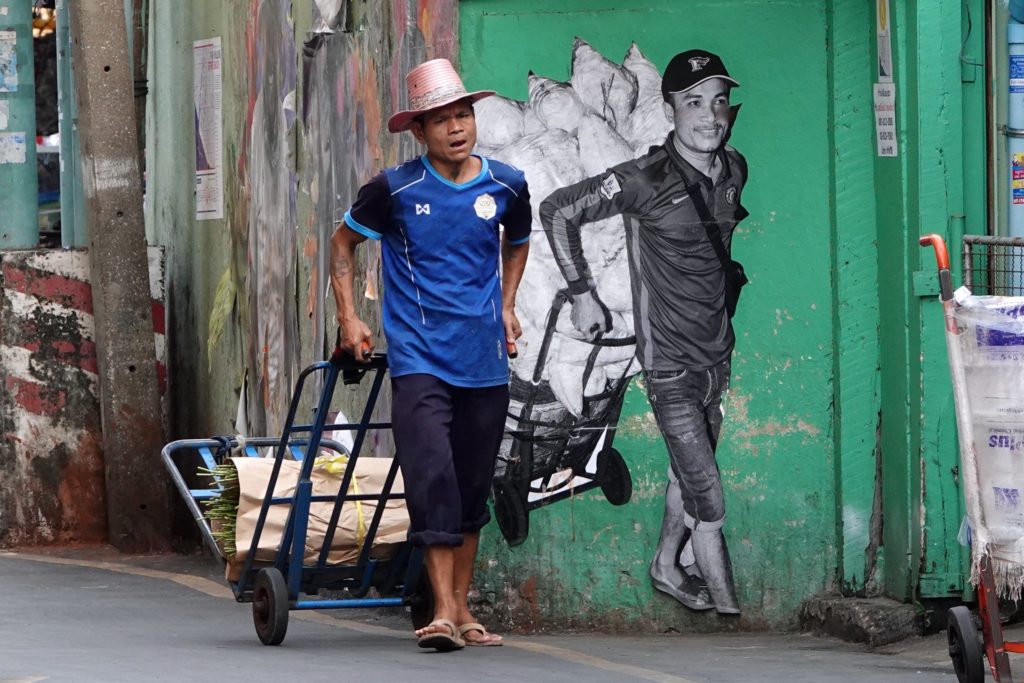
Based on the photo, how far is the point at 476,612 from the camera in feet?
24.6

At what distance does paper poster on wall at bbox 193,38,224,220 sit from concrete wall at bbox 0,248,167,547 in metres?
0.82

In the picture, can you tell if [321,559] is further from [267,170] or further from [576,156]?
[267,170]

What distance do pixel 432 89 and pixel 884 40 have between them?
68.9 inches

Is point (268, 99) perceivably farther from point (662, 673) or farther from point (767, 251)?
point (662, 673)

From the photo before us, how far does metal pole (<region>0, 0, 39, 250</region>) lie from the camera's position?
12.1 metres

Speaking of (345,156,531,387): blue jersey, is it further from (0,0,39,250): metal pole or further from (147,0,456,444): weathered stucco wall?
(0,0,39,250): metal pole

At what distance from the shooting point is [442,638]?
6.50 metres

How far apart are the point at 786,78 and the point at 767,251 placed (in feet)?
2.13

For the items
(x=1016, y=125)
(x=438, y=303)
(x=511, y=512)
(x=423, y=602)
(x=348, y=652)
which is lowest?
(x=348, y=652)

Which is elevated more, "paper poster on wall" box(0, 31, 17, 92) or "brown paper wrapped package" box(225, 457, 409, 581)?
"paper poster on wall" box(0, 31, 17, 92)

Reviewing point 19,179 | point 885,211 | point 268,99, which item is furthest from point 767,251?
Answer: point 19,179

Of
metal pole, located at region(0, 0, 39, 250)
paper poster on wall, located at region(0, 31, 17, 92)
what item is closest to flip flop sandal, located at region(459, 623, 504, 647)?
metal pole, located at region(0, 0, 39, 250)

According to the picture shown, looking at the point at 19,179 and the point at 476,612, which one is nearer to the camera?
the point at 476,612

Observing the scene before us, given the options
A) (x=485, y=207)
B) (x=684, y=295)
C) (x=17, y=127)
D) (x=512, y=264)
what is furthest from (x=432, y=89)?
(x=17, y=127)
